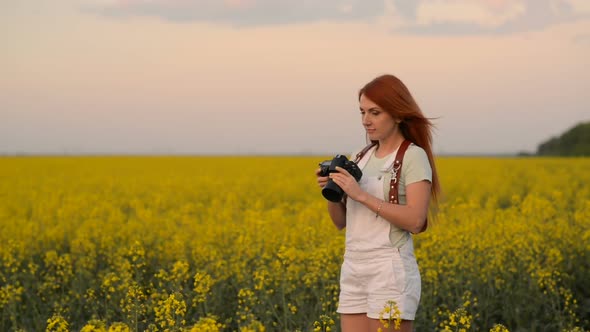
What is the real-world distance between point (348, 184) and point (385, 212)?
19 centimetres

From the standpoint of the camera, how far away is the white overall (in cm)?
294

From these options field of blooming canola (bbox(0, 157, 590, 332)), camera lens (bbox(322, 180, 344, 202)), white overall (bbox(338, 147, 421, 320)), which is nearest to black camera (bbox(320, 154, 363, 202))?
camera lens (bbox(322, 180, 344, 202))

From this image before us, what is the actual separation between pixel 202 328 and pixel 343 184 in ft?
2.72

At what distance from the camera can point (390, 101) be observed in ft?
9.82

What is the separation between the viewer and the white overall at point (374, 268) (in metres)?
2.94

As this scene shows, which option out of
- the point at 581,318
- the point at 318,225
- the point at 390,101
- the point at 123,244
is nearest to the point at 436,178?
the point at 390,101

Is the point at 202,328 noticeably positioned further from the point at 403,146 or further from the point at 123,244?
the point at 123,244

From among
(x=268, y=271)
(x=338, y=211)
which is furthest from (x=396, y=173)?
(x=268, y=271)

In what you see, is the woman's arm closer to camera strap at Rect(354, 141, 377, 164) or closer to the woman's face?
camera strap at Rect(354, 141, 377, 164)

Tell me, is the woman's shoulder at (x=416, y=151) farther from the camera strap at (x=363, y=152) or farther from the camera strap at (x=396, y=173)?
the camera strap at (x=363, y=152)

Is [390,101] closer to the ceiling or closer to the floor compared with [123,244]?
closer to the ceiling

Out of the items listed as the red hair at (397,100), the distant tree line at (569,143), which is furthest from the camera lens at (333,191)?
the distant tree line at (569,143)

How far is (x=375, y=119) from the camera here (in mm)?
3037

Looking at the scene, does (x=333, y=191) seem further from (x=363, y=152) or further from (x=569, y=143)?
(x=569, y=143)
